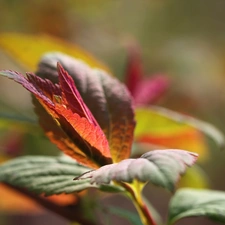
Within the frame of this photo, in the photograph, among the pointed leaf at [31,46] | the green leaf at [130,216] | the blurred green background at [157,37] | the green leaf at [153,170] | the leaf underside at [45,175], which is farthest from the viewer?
the blurred green background at [157,37]

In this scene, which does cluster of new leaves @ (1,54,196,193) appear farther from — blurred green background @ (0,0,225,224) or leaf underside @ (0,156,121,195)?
blurred green background @ (0,0,225,224)

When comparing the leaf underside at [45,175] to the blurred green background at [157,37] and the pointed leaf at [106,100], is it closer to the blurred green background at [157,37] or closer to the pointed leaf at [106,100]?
the pointed leaf at [106,100]

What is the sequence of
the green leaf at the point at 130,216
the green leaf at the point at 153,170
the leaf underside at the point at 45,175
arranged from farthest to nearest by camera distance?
the green leaf at the point at 130,216 < the leaf underside at the point at 45,175 < the green leaf at the point at 153,170

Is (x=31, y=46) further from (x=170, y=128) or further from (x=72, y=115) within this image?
(x=72, y=115)

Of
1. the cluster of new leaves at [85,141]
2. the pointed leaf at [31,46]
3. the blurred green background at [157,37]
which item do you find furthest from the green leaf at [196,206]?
the blurred green background at [157,37]

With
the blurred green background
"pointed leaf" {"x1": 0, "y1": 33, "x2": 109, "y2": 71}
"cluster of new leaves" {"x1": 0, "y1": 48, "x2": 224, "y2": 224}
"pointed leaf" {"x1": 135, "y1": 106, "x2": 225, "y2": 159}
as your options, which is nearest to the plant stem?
"cluster of new leaves" {"x1": 0, "y1": 48, "x2": 224, "y2": 224}
